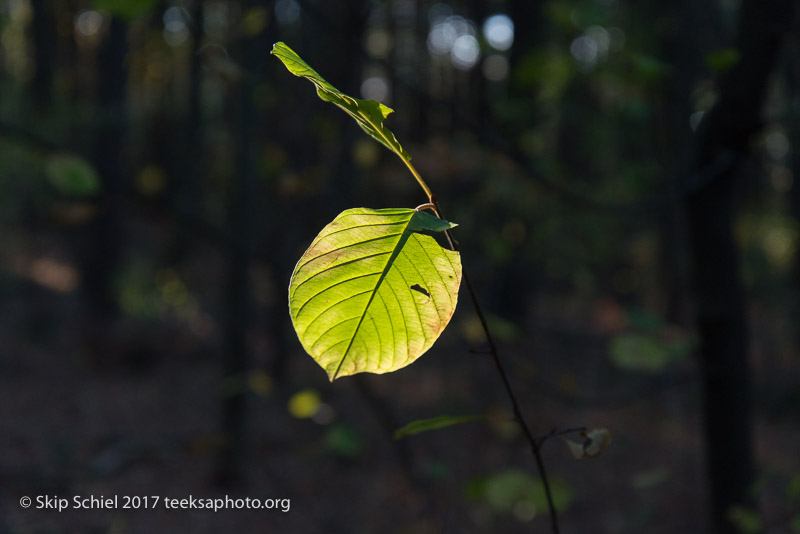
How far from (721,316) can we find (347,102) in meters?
1.60

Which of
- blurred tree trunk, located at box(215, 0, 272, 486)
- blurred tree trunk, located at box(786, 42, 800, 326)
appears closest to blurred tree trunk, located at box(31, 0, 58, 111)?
blurred tree trunk, located at box(215, 0, 272, 486)

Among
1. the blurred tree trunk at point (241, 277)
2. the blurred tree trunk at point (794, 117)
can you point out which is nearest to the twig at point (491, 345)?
the blurred tree trunk at point (794, 117)

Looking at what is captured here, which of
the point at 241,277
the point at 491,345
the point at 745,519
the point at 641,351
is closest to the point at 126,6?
the point at 491,345

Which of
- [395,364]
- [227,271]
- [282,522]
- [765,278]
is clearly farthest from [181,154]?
[395,364]

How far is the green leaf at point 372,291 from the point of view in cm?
56

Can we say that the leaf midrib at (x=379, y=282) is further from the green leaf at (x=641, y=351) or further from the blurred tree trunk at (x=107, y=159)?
the blurred tree trunk at (x=107, y=159)

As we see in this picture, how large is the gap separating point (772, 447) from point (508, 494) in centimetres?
515

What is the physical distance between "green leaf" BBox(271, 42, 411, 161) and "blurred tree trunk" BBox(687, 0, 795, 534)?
1.37 m

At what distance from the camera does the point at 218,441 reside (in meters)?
2.40

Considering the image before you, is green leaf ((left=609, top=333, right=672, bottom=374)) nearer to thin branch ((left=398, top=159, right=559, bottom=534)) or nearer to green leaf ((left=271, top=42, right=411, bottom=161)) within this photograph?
thin branch ((left=398, top=159, right=559, bottom=534))

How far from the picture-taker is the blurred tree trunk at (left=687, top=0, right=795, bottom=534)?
169cm

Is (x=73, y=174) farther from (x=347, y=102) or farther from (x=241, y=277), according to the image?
(x=241, y=277)

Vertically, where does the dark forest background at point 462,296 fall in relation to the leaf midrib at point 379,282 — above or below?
above

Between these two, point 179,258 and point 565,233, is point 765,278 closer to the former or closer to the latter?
point 565,233
